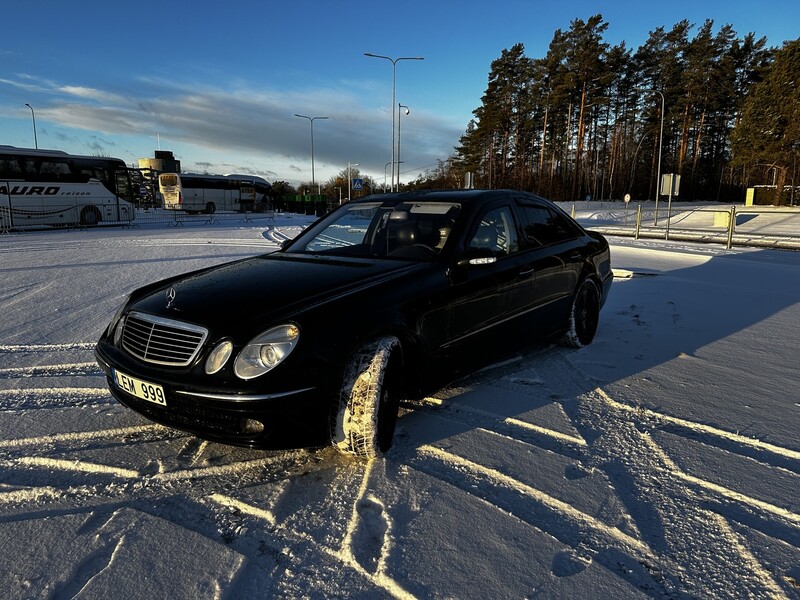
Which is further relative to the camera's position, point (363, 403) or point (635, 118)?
point (635, 118)

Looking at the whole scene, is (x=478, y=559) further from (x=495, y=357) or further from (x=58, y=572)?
(x=495, y=357)

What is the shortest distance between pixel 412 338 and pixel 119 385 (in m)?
1.65

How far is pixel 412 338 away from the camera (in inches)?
121

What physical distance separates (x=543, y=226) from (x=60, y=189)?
2624cm

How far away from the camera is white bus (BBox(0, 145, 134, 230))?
22.8 m

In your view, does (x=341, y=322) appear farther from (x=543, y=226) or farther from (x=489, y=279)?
(x=543, y=226)

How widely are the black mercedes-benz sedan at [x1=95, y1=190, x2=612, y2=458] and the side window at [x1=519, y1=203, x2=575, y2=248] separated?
33mm

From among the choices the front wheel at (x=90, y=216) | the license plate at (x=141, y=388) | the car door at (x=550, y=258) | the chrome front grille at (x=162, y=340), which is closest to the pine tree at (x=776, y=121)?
the car door at (x=550, y=258)

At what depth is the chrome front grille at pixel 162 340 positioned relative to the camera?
2641 mm

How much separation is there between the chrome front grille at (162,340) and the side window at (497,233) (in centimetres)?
192

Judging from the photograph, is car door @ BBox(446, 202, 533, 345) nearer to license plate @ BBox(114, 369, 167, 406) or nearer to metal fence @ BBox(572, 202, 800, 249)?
license plate @ BBox(114, 369, 167, 406)

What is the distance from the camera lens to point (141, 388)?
2.73 metres

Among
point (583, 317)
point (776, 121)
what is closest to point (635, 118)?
point (776, 121)

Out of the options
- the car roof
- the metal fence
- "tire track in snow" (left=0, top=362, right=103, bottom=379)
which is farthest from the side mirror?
the metal fence
